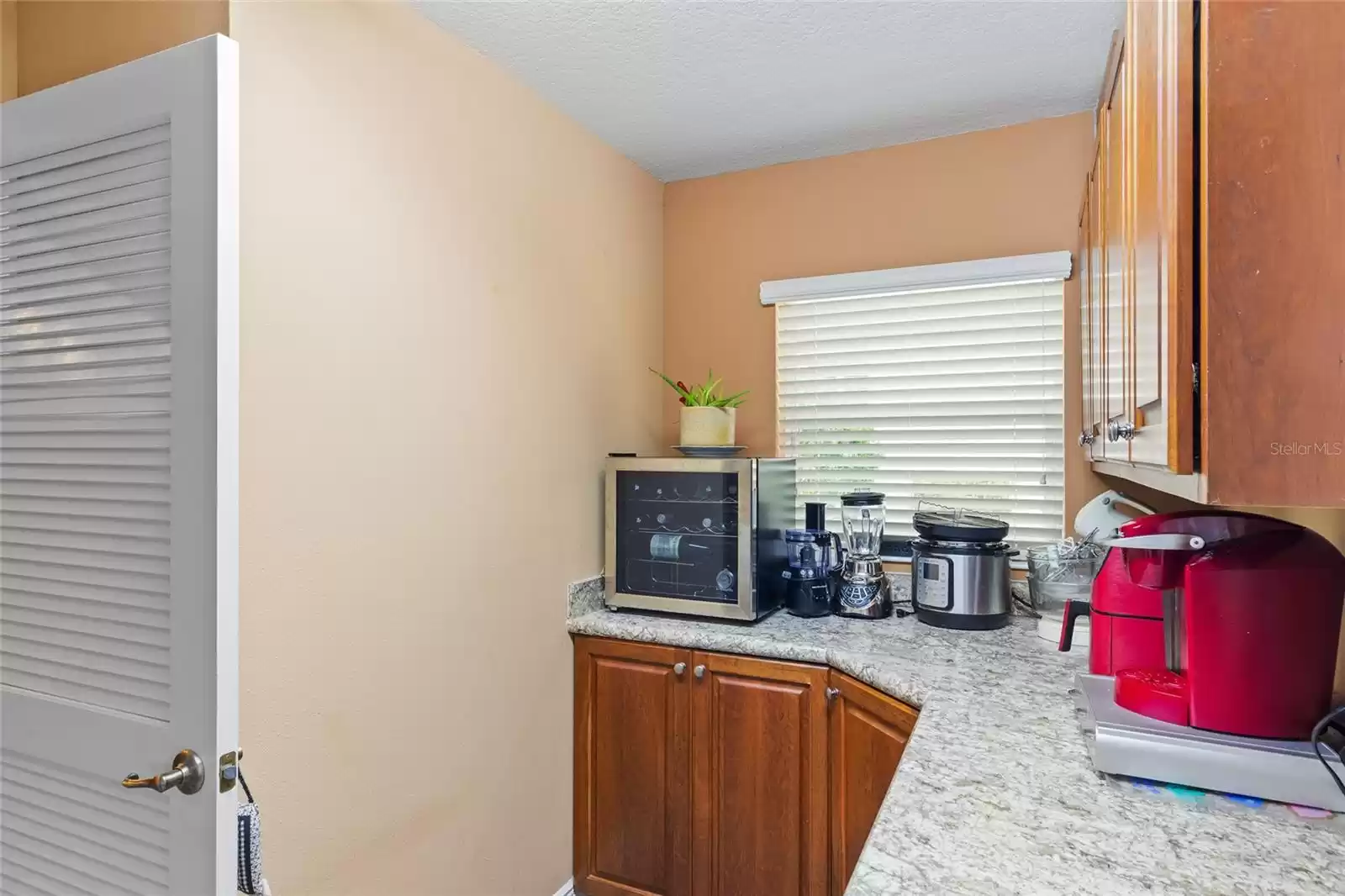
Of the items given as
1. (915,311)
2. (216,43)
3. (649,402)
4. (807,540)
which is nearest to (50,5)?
(216,43)

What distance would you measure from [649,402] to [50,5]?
1.87 metres

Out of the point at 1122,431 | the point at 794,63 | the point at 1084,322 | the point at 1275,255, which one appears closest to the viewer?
the point at 1275,255

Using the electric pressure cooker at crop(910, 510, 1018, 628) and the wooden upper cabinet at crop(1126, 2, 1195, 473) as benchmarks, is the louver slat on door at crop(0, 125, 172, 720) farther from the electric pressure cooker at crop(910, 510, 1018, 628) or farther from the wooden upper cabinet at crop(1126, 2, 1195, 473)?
the electric pressure cooker at crop(910, 510, 1018, 628)

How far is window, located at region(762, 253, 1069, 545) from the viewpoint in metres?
2.33

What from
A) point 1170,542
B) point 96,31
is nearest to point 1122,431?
point 1170,542

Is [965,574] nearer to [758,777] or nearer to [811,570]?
[811,570]

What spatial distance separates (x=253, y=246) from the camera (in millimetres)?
1339

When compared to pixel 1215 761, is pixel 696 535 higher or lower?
higher

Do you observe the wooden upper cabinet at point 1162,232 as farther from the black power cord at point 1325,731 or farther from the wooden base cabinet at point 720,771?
the wooden base cabinet at point 720,771

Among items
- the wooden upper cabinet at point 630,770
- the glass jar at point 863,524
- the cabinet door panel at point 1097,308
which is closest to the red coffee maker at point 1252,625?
the cabinet door panel at point 1097,308

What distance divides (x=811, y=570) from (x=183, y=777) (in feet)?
5.35

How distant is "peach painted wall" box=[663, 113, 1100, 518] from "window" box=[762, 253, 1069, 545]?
0.21ft

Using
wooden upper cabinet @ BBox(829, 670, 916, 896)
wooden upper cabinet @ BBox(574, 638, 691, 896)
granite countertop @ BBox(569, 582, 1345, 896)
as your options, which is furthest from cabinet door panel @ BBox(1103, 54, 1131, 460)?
wooden upper cabinet @ BBox(574, 638, 691, 896)

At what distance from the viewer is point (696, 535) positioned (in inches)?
87.7
